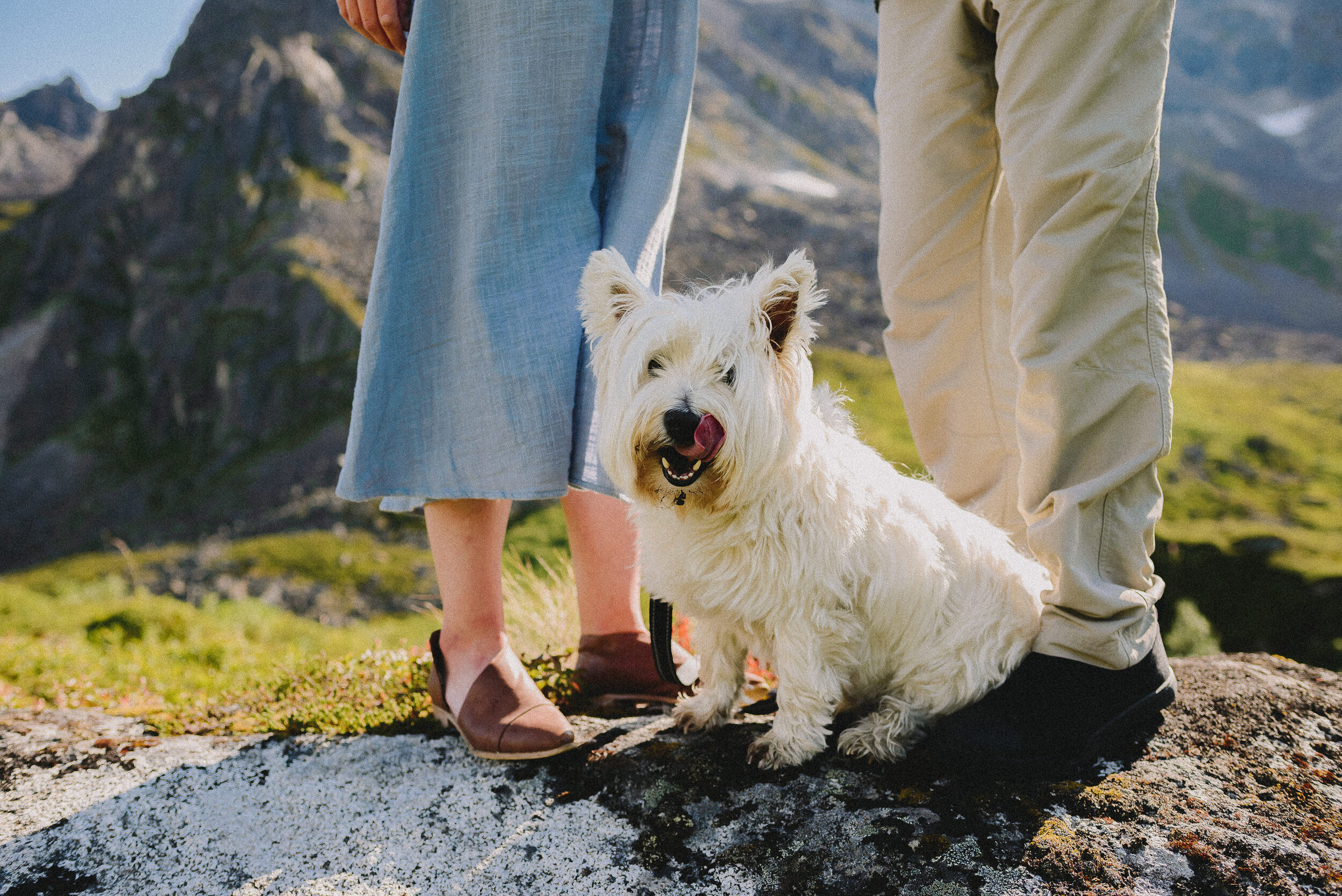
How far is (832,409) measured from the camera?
9.98 ft

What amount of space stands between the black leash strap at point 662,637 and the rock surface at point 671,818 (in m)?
0.26

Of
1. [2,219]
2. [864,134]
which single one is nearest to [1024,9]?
[864,134]

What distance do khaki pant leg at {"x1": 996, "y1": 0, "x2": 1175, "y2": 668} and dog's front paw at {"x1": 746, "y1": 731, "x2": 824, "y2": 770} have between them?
0.94m

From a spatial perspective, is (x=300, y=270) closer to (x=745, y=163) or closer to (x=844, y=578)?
(x=745, y=163)

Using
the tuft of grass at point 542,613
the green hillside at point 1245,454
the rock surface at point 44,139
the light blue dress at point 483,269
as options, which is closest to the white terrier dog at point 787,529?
the light blue dress at point 483,269

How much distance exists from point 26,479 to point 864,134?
93.4m

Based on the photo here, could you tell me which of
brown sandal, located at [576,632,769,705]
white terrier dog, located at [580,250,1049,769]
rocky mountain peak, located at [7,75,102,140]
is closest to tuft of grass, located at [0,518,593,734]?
brown sandal, located at [576,632,769,705]

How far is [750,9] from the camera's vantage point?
12644 cm

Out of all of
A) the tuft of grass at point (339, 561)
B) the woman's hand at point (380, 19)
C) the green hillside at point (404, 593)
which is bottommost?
the tuft of grass at point (339, 561)

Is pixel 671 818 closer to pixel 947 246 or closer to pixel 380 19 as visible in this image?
pixel 947 246

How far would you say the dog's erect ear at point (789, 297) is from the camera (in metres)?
2.55

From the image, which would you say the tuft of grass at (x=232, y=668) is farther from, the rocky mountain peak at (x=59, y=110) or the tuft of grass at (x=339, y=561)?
the rocky mountain peak at (x=59, y=110)

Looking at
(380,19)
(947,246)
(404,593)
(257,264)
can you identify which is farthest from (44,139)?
(947,246)

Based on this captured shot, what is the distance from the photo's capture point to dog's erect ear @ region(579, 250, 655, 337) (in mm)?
2695
